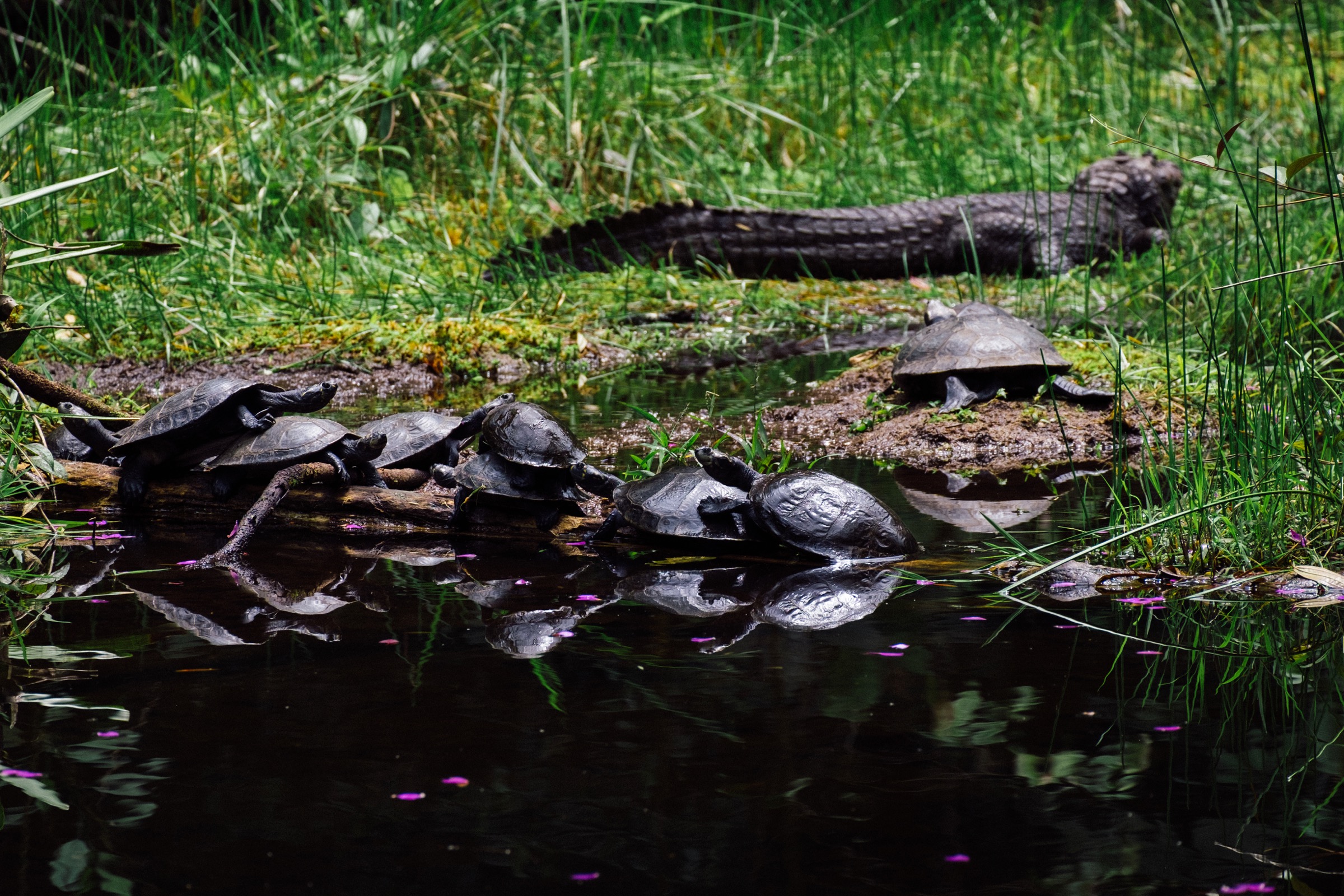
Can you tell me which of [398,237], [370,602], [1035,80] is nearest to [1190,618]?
[370,602]

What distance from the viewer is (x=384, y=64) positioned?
25.5 feet

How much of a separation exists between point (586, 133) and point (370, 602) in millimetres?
6047

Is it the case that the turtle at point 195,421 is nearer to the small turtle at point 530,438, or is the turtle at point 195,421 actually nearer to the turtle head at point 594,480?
the small turtle at point 530,438

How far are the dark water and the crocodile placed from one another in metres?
4.45

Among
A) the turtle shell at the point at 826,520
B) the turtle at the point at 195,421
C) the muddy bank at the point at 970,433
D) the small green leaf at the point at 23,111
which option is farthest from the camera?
the muddy bank at the point at 970,433

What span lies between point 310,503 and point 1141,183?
7.09m

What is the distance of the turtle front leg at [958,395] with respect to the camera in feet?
15.5

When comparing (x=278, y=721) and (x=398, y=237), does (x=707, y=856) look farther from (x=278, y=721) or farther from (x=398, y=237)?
(x=398, y=237)

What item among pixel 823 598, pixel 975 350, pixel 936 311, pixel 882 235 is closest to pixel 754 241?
pixel 882 235

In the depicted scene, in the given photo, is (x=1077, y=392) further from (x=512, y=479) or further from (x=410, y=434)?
(x=410, y=434)

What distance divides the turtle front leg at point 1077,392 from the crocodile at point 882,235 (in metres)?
2.33

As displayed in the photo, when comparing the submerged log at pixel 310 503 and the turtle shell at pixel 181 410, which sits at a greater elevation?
the turtle shell at pixel 181 410

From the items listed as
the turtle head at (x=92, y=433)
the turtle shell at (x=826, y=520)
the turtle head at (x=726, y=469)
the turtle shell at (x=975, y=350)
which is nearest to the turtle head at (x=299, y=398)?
the turtle head at (x=92, y=433)

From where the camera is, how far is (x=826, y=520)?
3076mm
